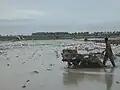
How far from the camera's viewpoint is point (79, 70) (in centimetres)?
2338

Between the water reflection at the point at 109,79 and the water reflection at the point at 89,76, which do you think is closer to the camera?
the water reflection at the point at 109,79

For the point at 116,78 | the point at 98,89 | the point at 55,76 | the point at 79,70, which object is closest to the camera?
the point at 98,89

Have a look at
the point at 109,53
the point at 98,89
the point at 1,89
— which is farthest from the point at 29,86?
the point at 109,53

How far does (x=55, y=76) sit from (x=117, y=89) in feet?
19.9

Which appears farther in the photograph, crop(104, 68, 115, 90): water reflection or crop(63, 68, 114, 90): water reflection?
crop(63, 68, 114, 90): water reflection

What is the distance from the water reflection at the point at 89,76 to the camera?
60.4 ft

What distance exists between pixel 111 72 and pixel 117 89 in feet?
20.5

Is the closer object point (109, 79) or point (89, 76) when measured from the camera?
point (109, 79)

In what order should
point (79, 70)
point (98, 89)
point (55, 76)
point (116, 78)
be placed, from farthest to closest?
point (79, 70) → point (55, 76) → point (116, 78) → point (98, 89)

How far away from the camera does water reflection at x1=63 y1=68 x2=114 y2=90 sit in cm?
1842

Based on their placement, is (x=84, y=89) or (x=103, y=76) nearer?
(x=84, y=89)

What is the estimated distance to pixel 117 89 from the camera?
15820 millimetres

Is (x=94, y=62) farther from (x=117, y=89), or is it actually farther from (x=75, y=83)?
(x=117, y=89)

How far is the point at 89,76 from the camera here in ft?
67.3
